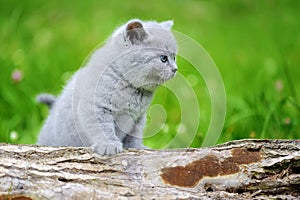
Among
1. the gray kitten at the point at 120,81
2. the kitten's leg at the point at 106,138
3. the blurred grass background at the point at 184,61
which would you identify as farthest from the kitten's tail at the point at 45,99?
the kitten's leg at the point at 106,138

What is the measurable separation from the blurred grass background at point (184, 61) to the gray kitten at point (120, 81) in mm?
597

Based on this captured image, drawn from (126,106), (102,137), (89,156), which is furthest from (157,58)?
(89,156)

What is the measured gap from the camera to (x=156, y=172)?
2.07m

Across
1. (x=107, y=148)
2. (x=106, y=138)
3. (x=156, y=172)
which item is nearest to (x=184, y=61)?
(x=106, y=138)

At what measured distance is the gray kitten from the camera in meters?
2.47

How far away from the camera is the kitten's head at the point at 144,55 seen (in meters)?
2.49

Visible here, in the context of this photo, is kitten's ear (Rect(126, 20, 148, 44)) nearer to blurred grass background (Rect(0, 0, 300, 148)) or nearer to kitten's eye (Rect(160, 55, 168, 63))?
kitten's eye (Rect(160, 55, 168, 63))

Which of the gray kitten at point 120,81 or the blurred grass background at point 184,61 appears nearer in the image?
the gray kitten at point 120,81

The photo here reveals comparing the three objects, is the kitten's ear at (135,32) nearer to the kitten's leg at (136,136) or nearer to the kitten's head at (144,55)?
the kitten's head at (144,55)

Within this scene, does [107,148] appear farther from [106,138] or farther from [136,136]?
[136,136]

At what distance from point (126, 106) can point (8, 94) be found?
5.42 ft

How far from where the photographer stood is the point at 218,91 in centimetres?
393

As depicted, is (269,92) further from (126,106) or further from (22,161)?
(22,161)

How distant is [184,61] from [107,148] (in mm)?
2111
